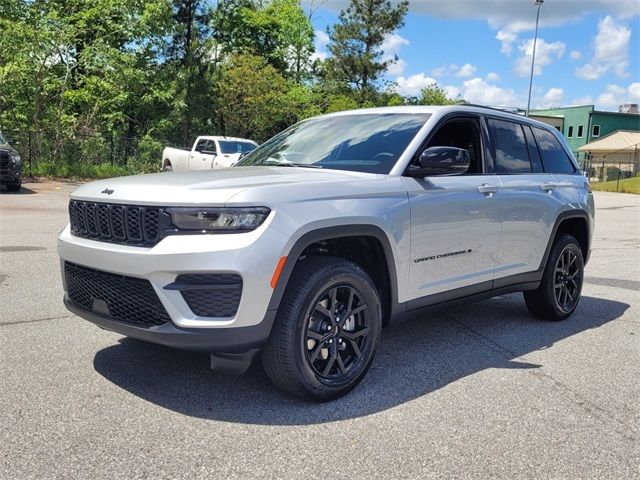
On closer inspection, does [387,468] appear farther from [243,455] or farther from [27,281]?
[27,281]

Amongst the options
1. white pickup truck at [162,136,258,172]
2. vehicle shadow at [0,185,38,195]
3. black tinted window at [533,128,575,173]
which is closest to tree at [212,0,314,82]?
white pickup truck at [162,136,258,172]

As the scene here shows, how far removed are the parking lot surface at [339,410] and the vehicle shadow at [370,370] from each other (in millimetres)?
16

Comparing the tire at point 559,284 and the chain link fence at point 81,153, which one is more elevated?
the chain link fence at point 81,153

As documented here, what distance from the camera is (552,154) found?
6.05 m

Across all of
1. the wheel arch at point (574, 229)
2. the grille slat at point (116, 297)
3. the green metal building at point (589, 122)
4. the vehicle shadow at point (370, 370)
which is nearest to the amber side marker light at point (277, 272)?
the grille slat at point (116, 297)

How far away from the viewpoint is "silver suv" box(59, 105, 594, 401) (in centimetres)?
325

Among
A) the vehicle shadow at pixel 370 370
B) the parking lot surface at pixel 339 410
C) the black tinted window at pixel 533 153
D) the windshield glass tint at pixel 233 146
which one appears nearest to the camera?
the parking lot surface at pixel 339 410

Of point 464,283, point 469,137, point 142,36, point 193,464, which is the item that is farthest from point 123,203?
point 142,36

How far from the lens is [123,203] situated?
349 cm

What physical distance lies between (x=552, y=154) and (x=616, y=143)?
59.2m

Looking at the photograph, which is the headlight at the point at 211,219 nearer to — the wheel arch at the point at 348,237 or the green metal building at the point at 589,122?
the wheel arch at the point at 348,237

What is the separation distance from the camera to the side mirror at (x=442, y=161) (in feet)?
13.5

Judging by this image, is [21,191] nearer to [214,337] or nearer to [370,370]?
[370,370]

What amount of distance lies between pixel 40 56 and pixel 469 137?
22834mm
